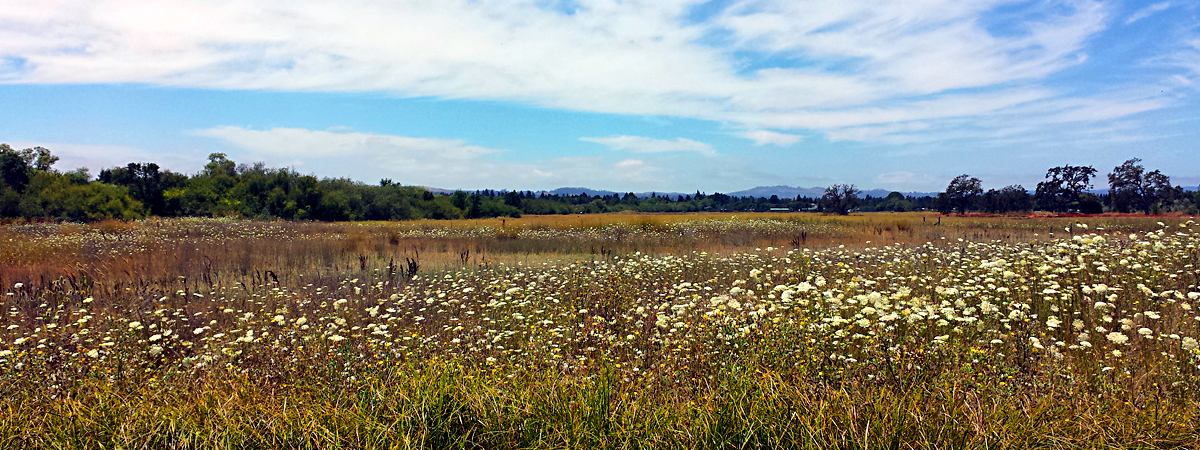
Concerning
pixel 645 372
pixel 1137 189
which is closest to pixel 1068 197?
pixel 1137 189

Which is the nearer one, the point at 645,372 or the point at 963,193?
the point at 645,372

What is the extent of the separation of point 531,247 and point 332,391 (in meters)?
15.9

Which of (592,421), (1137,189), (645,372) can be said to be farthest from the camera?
(1137,189)

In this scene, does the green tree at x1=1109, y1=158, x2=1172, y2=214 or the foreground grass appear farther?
the green tree at x1=1109, y1=158, x2=1172, y2=214

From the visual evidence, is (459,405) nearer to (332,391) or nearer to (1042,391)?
(332,391)

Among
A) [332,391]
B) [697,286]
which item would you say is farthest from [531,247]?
[332,391]

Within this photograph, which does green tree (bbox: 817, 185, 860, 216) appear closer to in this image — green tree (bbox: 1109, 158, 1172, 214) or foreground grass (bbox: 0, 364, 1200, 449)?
green tree (bbox: 1109, 158, 1172, 214)

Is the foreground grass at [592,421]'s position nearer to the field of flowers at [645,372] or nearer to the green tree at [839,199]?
the field of flowers at [645,372]

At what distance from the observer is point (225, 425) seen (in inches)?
124

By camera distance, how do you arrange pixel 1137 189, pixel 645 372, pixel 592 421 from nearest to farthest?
pixel 592 421 < pixel 645 372 < pixel 1137 189

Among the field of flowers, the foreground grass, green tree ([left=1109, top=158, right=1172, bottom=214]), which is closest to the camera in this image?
the foreground grass

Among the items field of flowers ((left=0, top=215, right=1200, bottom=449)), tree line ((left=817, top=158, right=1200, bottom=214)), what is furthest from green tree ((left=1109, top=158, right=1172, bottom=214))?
field of flowers ((left=0, top=215, right=1200, bottom=449))

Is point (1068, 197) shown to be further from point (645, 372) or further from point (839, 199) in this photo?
point (645, 372)

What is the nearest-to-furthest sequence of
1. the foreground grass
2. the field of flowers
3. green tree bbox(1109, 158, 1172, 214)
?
the foreground grass
the field of flowers
green tree bbox(1109, 158, 1172, 214)
